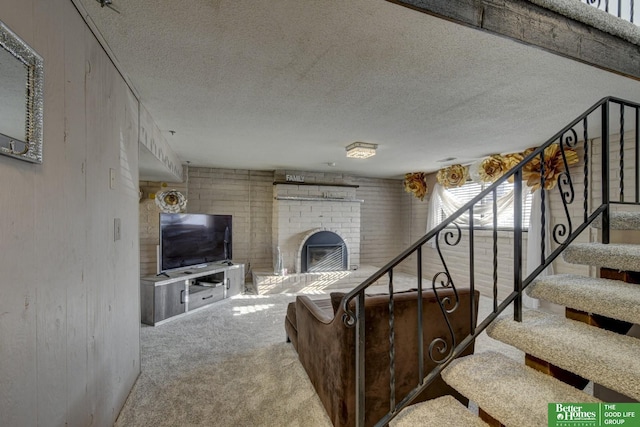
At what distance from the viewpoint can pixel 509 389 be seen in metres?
1.20

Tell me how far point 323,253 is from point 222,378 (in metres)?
3.51

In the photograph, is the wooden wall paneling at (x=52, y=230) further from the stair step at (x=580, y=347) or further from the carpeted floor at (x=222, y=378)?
the stair step at (x=580, y=347)

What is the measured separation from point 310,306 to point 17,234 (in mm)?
1696

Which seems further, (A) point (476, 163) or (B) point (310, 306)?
(A) point (476, 163)

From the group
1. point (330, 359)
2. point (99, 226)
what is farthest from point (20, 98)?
point (330, 359)

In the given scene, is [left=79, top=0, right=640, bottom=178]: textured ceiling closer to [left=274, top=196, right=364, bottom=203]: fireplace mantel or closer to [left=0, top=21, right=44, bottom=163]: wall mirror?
[left=0, top=21, right=44, bottom=163]: wall mirror

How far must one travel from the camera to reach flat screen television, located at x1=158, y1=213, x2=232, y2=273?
12.9 ft

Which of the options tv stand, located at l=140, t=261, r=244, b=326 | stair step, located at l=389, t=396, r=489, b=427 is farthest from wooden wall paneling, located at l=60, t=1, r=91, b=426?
tv stand, located at l=140, t=261, r=244, b=326

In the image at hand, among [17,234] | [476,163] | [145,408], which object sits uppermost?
[476,163]

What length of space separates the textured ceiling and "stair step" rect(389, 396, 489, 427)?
189 cm

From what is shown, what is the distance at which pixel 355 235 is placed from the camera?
237 inches

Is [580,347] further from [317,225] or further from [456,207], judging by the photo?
[317,225]

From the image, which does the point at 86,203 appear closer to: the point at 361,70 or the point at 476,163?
the point at 361,70

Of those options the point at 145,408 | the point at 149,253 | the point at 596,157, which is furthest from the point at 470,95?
the point at 149,253
